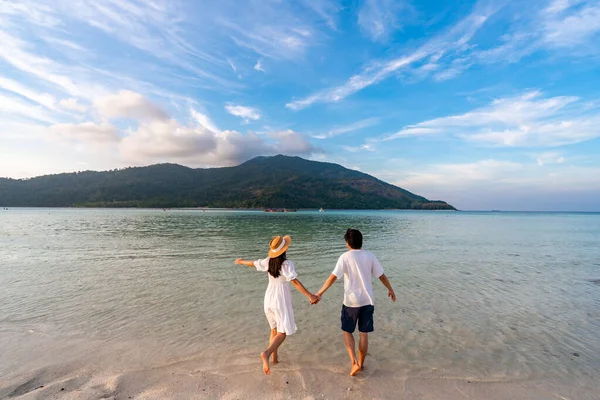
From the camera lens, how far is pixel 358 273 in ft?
18.7

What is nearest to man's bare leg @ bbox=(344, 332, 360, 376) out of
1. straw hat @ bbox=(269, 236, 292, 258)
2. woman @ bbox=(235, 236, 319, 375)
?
woman @ bbox=(235, 236, 319, 375)

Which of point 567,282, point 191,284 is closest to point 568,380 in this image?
point 567,282

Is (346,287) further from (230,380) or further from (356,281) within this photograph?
(230,380)

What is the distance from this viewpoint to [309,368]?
6172 millimetres

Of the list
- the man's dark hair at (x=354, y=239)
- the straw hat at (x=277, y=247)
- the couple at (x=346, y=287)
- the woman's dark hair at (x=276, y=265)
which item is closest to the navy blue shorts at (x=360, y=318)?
the couple at (x=346, y=287)

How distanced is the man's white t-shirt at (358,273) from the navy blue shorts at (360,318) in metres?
0.12

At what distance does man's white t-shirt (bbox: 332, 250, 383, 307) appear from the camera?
5703mm

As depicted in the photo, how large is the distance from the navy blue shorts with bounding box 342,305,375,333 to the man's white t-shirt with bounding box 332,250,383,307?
0.12 metres

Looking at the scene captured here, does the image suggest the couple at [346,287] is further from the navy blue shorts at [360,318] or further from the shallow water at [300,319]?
the shallow water at [300,319]

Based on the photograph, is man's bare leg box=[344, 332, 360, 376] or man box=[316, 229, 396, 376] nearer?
man box=[316, 229, 396, 376]

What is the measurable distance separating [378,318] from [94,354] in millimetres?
7730

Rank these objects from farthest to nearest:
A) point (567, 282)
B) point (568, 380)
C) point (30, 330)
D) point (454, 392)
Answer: point (567, 282) < point (30, 330) < point (568, 380) < point (454, 392)

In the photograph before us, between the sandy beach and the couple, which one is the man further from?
the sandy beach

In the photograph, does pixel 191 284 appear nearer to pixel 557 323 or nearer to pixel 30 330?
pixel 30 330
